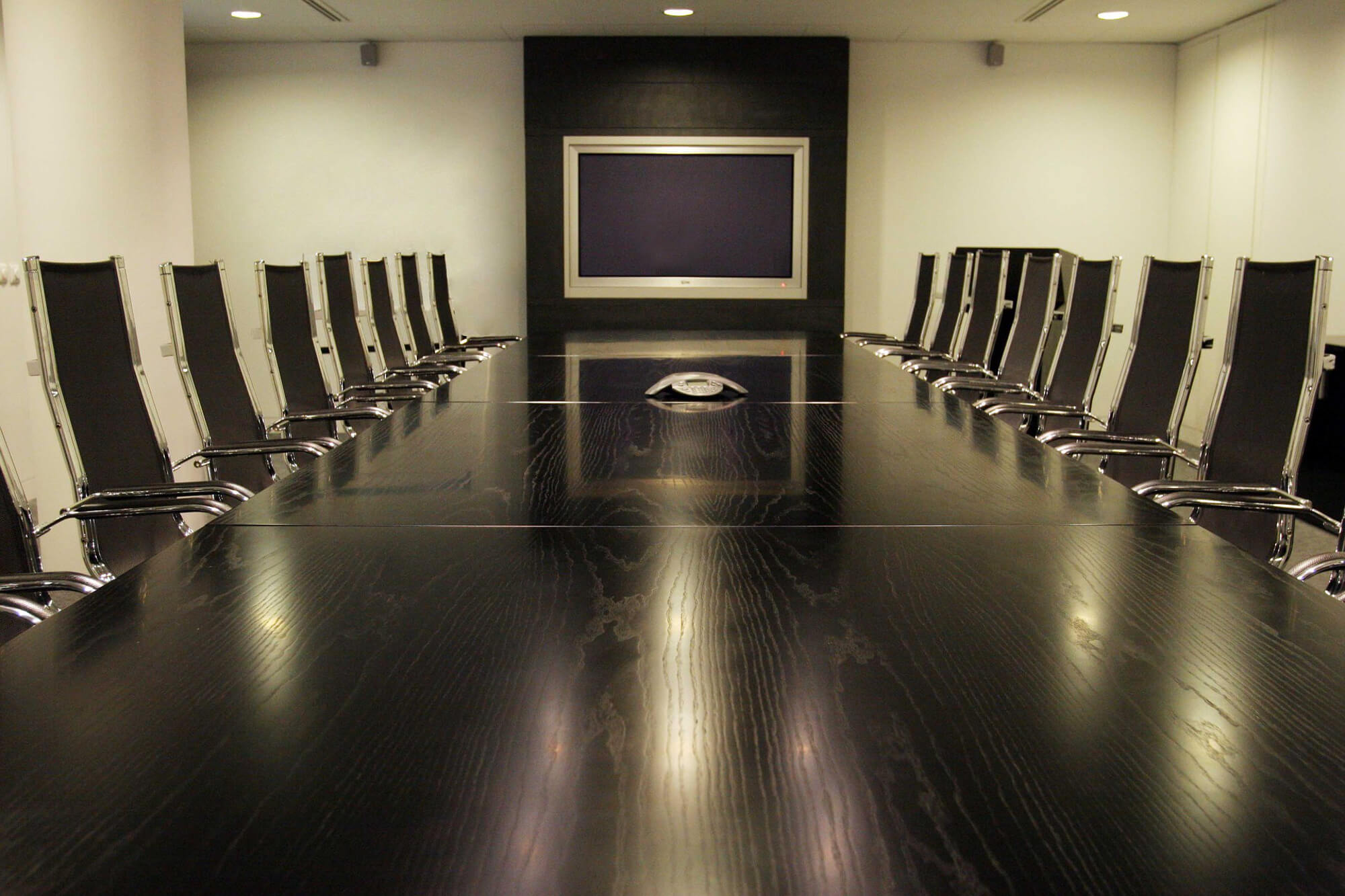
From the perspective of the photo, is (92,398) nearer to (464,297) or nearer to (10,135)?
(10,135)

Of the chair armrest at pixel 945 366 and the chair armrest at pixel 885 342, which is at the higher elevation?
the chair armrest at pixel 885 342

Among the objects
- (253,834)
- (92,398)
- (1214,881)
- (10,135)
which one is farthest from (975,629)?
(10,135)

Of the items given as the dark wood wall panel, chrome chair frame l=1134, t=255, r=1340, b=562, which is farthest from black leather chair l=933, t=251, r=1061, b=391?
the dark wood wall panel

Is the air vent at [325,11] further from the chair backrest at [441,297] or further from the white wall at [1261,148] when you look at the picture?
the chair backrest at [441,297]

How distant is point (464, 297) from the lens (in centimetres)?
871

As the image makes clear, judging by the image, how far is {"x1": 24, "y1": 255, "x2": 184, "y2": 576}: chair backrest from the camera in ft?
8.48

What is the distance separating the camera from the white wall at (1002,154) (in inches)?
332

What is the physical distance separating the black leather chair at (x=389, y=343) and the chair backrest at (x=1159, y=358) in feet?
8.17

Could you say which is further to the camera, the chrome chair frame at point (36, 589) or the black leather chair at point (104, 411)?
the black leather chair at point (104, 411)

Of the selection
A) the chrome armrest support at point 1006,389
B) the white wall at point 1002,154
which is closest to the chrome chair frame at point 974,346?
the chrome armrest support at point 1006,389

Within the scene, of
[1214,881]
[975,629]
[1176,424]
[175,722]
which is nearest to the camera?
A: [1214,881]

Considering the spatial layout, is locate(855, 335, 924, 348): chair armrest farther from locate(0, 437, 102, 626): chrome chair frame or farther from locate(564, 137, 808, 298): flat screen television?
locate(0, 437, 102, 626): chrome chair frame

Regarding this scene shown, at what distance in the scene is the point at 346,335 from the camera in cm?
473

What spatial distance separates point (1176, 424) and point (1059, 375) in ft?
3.94
